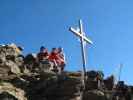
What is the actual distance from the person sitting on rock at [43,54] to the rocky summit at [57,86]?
257 cm

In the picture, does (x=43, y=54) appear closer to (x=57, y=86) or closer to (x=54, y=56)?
(x=54, y=56)

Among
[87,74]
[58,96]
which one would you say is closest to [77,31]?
[87,74]

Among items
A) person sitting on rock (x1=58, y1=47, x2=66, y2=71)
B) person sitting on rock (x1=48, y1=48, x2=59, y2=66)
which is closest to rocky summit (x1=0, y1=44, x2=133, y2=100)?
person sitting on rock (x1=48, y1=48, x2=59, y2=66)

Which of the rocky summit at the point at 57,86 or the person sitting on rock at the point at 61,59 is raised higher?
the person sitting on rock at the point at 61,59

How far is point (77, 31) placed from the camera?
3678 cm

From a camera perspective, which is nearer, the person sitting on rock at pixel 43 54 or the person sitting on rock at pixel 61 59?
the person sitting on rock at pixel 43 54

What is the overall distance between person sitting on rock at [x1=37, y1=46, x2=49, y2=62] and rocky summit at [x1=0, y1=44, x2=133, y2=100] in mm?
2574

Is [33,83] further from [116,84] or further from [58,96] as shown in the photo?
[116,84]

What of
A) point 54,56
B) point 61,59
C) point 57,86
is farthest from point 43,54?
point 57,86

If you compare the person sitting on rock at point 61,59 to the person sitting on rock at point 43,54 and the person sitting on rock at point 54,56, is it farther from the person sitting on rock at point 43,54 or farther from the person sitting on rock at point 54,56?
the person sitting on rock at point 43,54

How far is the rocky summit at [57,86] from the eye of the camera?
31984mm

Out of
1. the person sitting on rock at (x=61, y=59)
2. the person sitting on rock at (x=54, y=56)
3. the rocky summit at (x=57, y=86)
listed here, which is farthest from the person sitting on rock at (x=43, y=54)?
the rocky summit at (x=57, y=86)

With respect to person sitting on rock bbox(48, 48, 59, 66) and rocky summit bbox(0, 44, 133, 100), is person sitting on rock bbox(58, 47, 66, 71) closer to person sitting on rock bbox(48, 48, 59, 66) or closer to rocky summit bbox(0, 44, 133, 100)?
person sitting on rock bbox(48, 48, 59, 66)

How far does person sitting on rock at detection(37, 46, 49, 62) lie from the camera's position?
1529 inches
